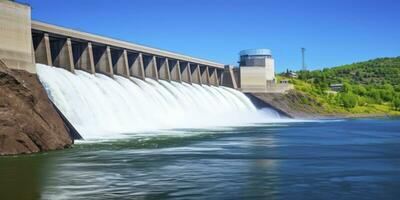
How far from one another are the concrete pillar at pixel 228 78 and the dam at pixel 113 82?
9.08 m

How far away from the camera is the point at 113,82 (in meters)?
59.8

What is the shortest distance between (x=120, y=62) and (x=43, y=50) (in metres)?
17.4

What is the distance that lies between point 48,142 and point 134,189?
1452 cm

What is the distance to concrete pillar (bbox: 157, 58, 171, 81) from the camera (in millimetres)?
80625

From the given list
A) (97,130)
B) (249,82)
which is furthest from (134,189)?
(249,82)

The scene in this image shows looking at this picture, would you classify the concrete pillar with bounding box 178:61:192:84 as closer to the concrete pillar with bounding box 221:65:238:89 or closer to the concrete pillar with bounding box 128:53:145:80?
the concrete pillar with bounding box 128:53:145:80

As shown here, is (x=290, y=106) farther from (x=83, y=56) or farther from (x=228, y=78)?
(x=83, y=56)

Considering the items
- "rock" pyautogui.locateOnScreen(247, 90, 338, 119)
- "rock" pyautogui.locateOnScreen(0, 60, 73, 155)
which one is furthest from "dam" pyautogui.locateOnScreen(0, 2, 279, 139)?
"rock" pyautogui.locateOnScreen(0, 60, 73, 155)

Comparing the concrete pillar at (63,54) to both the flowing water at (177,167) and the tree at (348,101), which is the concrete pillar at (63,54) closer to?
the flowing water at (177,167)

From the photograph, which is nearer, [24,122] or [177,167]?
[177,167]

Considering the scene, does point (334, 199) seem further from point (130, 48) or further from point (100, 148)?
point (130, 48)

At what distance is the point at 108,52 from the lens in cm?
6588

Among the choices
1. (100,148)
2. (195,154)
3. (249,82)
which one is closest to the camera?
(195,154)

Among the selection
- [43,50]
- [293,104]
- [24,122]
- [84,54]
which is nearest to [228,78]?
[293,104]
